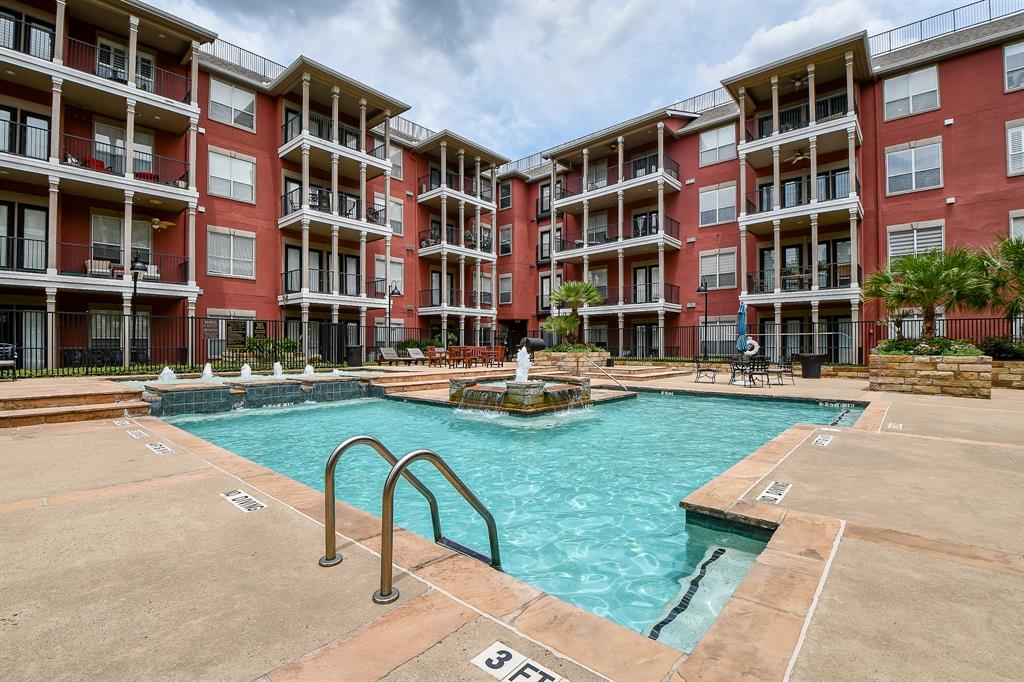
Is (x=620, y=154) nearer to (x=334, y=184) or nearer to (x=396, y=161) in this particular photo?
(x=396, y=161)

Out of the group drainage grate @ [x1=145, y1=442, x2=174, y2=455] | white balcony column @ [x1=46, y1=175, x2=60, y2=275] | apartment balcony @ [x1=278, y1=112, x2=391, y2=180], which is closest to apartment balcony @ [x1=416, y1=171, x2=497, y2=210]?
apartment balcony @ [x1=278, y1=112, x2=391, y2=180]

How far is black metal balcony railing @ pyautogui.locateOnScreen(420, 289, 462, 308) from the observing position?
26484 millimetres

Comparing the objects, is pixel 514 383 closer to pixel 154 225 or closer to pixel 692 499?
pixel 692 499

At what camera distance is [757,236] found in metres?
21.8

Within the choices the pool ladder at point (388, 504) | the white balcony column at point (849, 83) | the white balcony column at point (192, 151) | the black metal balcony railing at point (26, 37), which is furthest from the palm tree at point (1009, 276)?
the black metal balcony railing at point (26, 37)

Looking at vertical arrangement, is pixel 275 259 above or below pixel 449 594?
above

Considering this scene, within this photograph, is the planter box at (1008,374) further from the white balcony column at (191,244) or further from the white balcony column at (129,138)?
the white balcony column at (129,138)

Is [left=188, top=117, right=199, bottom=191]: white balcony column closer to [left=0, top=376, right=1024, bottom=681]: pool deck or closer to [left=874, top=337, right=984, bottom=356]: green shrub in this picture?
[left=0, top=376, right=1024, bottom=681]: pool deck

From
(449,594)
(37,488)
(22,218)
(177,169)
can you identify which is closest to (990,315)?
(449,594)

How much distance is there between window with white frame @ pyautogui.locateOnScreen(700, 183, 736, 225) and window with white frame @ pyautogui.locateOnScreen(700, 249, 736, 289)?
1.66 m

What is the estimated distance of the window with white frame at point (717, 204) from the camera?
74.6ft

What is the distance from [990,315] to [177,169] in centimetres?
3055

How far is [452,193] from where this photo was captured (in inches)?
1025

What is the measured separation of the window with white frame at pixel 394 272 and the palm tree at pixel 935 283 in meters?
20.8
